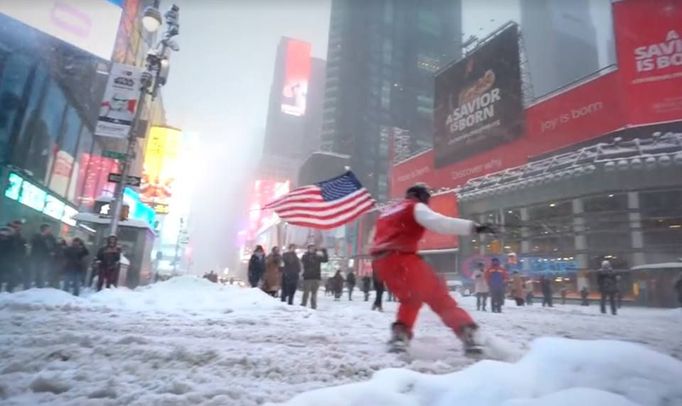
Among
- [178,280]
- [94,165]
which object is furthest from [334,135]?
[178,280]

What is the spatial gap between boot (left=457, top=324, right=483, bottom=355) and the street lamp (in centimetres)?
1058

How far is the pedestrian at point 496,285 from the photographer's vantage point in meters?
13.0

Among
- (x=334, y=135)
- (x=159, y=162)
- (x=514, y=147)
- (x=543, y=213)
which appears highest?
(x=334, y=135)

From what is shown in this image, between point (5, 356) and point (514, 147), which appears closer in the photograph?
point (5, 356)

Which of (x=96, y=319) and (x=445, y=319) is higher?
(x=445, y=319)

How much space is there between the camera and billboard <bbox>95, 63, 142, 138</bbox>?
11.3 m

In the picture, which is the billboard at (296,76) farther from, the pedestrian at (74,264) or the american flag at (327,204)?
the american flag at (327,204)

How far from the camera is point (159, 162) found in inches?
1404

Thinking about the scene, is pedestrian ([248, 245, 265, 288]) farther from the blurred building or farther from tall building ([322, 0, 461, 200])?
tall building ([322, 0, 461, 200])

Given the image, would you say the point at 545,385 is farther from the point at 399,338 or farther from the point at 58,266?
the point at 58,266

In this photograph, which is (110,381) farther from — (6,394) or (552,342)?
(552,342)

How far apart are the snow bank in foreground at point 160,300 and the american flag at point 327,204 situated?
201 centimetres

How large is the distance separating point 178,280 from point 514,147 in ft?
101

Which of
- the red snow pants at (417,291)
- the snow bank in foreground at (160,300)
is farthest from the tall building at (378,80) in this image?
the red snow pants at (417,291)
